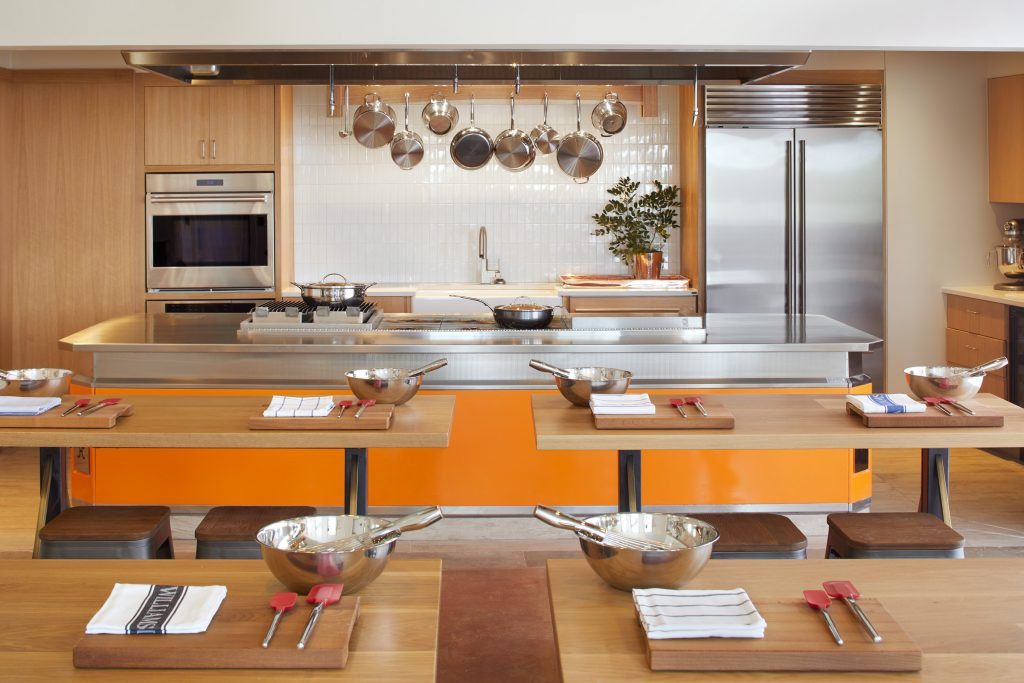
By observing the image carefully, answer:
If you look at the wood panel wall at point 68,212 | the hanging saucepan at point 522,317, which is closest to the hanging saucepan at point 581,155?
the hanging saucepan at point 522,317

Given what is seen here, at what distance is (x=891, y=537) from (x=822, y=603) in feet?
4.07

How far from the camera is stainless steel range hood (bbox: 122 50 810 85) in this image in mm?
4211

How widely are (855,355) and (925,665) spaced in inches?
127

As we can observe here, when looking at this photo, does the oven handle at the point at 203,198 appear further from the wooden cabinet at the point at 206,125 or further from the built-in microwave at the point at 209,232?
the wooden cabinet at the point at 206,125

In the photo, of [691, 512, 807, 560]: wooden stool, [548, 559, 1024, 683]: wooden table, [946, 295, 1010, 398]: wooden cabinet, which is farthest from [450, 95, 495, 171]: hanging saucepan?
[548, 559, 1024, 683]: wooden table

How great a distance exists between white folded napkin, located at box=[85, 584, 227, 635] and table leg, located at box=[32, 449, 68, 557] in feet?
5.91

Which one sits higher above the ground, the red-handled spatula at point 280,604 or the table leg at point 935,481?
the red-handled spatula at point 280,604

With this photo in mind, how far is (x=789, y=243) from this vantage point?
22.7 ft

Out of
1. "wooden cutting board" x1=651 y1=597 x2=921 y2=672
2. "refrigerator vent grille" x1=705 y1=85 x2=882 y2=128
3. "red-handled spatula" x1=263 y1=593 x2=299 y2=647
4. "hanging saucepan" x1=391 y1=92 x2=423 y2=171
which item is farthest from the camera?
"refrigerator vent grille" x1=705 y1=85 x2=882 y2=128

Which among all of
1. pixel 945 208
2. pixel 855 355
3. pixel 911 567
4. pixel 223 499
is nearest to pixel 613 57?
pixel 855 355

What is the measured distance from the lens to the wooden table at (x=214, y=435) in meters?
3.03

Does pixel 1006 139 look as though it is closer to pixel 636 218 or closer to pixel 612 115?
pixel 636 218

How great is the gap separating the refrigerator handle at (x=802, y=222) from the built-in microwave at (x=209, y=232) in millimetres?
3306

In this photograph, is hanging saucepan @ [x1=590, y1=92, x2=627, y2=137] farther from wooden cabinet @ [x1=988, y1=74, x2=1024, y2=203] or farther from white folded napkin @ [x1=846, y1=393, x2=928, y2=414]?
wooden cabinet @ [x1=988, y1=74, x2=1024, y2=203]
